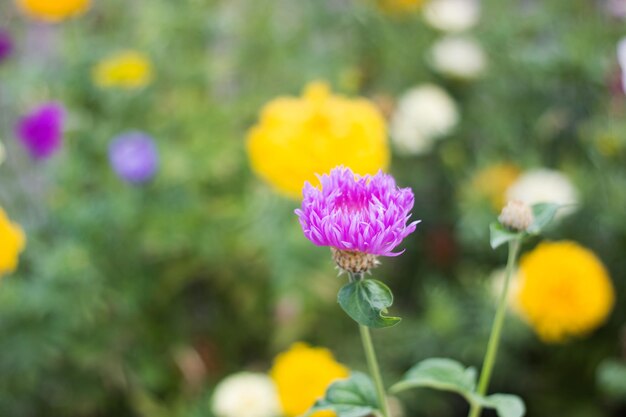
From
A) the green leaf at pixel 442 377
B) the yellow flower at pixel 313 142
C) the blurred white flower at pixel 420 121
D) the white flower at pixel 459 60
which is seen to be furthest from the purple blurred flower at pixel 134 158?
the green leaf at pixel 442 377

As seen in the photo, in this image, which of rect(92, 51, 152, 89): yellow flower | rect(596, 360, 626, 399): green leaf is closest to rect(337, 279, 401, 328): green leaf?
rect(596, 360, 626, 399): green leaf

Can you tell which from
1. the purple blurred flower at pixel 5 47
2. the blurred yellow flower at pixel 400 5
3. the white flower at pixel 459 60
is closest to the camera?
the purple blurred flower at pixel 5 47

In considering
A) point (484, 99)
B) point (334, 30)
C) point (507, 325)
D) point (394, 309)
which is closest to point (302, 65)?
point (334, 30)

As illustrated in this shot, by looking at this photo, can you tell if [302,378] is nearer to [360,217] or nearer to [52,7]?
[360,217]

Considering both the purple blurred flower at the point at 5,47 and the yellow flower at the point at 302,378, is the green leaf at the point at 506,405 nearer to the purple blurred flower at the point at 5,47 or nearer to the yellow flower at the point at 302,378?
the yellow flower at the point at 302,378

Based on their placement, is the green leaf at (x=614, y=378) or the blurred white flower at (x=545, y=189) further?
the blurred white flower at (x=545, y=189)

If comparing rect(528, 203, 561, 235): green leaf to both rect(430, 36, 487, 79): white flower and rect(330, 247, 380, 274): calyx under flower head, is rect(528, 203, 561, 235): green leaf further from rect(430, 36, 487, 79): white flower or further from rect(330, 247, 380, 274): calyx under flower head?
rect(430, 36, 487, 79): white flower
